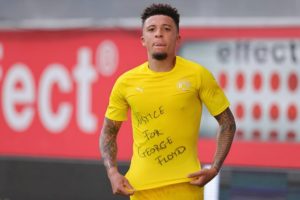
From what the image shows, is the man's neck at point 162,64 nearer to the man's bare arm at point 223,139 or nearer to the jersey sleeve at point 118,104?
the jersey sleeve at point 118,104

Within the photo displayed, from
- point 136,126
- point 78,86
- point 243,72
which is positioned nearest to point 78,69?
point 78,86

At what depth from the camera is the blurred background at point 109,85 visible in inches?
279

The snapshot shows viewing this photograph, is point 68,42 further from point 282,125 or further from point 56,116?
point 282,125

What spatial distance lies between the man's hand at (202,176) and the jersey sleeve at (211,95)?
32 centimetres

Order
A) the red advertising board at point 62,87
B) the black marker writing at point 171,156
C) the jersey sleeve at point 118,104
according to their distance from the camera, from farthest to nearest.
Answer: the red advertising board at point 62,87
the jersey sleeve at point 118,104
the black marker writing at point 171,156

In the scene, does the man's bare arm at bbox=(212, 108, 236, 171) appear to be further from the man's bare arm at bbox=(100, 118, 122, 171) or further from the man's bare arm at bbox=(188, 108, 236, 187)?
the man's bare arm at bbox=(100, 118, 122, 171)

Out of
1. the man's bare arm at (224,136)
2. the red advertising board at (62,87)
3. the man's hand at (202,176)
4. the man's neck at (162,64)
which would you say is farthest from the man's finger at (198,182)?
the red advertising board at (62,87)

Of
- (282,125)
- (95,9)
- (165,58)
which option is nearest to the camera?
(165,58)

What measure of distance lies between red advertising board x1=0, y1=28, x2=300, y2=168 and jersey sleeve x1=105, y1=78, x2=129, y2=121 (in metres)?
2.38

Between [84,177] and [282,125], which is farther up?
[282,125]

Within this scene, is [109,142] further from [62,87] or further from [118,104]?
[62,87]

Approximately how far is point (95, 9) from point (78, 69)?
0.51m

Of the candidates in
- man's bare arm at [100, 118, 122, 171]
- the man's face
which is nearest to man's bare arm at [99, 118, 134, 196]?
man's bare arm at [100, 118, 122, 171]

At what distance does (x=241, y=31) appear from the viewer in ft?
23.4
